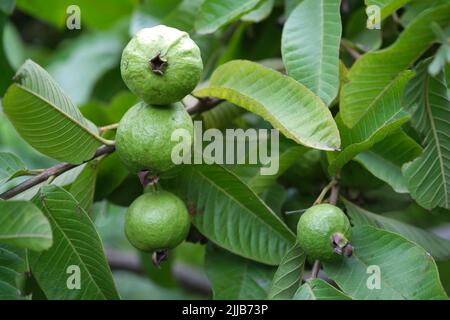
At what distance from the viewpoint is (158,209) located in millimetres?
1249

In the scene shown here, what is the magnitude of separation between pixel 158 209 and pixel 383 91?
0.50 m

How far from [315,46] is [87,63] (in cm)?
146

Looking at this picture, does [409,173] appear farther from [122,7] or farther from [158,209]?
[122,7]

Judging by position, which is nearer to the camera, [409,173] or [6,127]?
[409,173]

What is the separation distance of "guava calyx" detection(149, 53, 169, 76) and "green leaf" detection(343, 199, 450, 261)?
0.52m

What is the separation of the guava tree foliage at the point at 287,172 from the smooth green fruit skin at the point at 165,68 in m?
0.01

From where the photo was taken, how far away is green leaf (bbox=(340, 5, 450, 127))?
4.08 feet

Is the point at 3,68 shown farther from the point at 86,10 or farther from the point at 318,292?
the point at 318,292

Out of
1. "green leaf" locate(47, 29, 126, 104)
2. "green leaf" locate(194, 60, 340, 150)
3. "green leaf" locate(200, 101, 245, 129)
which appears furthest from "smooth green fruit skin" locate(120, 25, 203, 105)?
"green leaf" locate(47, 29, 126, 104)

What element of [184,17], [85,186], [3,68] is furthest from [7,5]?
[85,186]

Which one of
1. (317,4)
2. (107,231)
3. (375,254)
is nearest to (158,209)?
(375,254)

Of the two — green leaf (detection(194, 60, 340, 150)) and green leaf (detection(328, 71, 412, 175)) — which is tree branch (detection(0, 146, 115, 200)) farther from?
green leaf (detection(328, 71, 412, 175))

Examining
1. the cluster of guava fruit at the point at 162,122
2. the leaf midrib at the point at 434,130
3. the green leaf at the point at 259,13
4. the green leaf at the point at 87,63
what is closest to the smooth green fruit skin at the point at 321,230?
the cluster of guava fruit at the point at 162,122

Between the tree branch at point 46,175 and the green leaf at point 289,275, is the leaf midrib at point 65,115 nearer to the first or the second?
the tree branch at point 46,175
